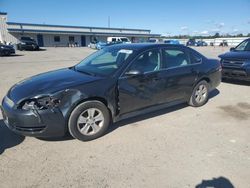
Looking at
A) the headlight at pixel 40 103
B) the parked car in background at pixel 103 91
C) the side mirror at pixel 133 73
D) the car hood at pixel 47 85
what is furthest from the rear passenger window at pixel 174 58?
the headlight at pixel 40 103

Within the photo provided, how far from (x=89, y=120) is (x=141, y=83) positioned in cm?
122

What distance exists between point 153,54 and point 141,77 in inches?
26.4

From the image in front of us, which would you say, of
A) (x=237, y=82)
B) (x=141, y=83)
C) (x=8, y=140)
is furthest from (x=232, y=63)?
(x=8, y=140)

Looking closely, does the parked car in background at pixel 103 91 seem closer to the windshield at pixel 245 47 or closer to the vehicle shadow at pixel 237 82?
the vehicle shadow at pixel 237 82

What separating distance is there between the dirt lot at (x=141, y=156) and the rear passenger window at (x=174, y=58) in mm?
1190

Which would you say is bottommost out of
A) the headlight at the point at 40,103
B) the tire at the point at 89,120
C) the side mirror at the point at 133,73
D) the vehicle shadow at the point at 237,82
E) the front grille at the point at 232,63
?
the vehicle shadow at the point at 237,82

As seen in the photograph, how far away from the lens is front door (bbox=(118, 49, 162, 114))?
404cm

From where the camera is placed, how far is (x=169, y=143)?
374cm

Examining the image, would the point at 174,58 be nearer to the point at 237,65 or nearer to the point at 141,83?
the point at 141,83

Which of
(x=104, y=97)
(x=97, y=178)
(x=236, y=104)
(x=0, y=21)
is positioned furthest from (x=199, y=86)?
(x=0, y=21)

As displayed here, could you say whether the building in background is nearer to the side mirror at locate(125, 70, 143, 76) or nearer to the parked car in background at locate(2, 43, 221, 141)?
the parked car in background at locate(2, 43, 221, 141)

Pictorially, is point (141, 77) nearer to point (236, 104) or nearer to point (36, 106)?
point (36, 106)

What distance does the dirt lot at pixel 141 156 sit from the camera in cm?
281

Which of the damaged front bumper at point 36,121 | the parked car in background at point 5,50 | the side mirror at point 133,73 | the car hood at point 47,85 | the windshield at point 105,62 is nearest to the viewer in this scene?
the damaged front bumper at point 36,121
